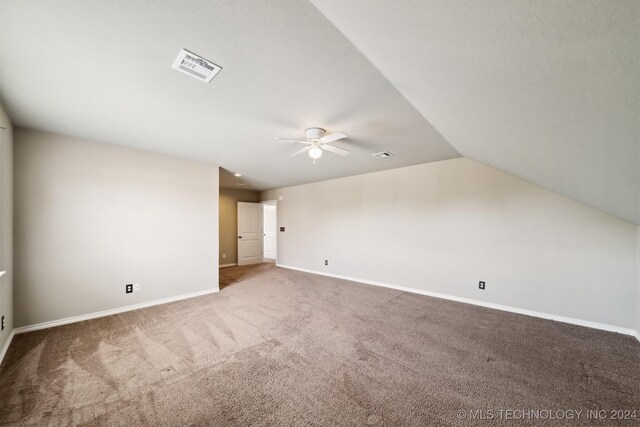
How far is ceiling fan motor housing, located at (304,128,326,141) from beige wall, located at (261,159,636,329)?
8.25 ft

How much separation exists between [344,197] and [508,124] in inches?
152

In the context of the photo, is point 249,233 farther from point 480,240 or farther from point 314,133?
point 480,240

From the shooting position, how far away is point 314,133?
2715 millimetres

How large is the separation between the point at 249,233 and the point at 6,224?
5187 mm

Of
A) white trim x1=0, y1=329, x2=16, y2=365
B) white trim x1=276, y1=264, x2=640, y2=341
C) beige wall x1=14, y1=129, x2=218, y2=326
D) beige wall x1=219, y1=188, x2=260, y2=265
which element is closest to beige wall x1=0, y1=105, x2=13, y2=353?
white trim x1=0, y1=329, x2=16, y2=365

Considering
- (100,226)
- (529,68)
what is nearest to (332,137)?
(529,68)

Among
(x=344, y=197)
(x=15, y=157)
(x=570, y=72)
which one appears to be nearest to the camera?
(x=570, y=72)

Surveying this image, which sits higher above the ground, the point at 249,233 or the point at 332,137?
the point at 332,137

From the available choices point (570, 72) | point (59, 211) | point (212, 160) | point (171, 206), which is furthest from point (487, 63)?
point (59, 211)

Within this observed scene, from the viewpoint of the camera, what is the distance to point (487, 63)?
1195mm

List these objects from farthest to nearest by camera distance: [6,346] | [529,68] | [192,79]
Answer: [6,346] → [192,79] → [529,68]

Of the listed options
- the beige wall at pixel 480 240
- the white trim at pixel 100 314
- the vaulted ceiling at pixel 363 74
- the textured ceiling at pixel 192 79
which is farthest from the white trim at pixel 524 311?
the white trim at pixel 100 314

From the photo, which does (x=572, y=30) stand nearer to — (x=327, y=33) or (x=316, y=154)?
(x=327, y=33)

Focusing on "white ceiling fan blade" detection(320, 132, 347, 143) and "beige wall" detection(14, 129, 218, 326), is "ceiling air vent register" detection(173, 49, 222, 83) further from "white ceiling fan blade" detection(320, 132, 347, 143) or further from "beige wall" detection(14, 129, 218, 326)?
"beige wall" detection(14, 129, 218, 326)
